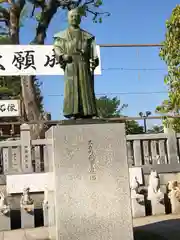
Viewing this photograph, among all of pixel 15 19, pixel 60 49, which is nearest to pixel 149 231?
pixel 60 49

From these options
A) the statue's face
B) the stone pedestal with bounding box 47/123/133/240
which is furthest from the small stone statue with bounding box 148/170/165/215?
the statue's face

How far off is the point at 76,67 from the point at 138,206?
12.2 feet

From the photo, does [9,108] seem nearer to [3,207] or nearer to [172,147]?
[3,207]

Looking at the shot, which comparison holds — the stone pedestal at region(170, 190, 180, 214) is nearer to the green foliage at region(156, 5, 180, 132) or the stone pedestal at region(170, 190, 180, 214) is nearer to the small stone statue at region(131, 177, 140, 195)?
the small stone statue at region(131, 177, 140, 195)

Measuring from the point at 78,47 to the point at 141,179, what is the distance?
4099 millimetres

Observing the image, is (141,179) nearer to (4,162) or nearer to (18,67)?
(4,162)

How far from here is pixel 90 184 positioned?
4723mm

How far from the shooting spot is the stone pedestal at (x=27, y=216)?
7.04 metres

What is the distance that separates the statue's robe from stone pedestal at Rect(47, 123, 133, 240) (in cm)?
39

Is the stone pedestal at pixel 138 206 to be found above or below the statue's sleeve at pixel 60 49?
below

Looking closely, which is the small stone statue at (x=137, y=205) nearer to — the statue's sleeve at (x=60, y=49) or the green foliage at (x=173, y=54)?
the green foliage at (x=173, y=54)

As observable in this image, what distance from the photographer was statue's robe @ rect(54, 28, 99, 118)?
5117 mm

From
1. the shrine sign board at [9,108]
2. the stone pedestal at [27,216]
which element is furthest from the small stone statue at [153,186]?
the shrine sign board at [9,108]

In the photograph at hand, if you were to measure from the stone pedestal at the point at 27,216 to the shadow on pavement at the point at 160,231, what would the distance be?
223 cm
